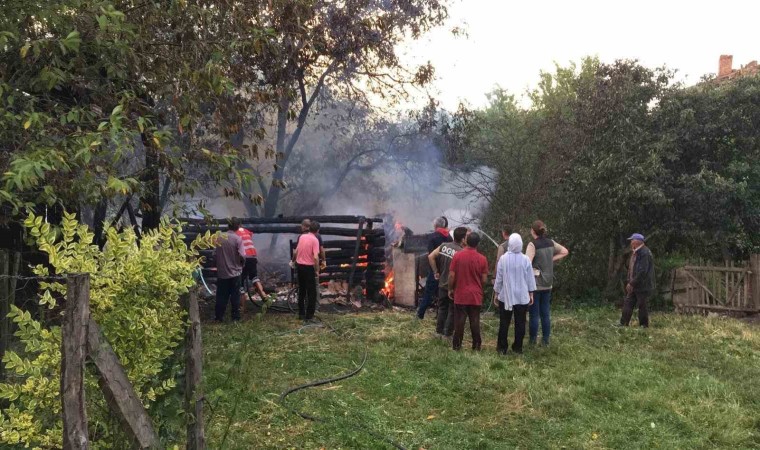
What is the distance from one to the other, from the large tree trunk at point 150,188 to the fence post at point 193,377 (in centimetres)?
291

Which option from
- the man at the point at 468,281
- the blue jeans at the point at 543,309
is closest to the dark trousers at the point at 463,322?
the man at the point at 468,281

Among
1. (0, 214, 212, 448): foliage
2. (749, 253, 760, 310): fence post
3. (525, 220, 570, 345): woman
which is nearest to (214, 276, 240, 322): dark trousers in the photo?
(525, 220, 570, 345): woman

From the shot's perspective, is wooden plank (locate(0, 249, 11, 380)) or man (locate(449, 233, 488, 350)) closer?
wooden plank (locate(0, 249, 11, 380))

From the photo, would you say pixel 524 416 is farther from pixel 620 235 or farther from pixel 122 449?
pixel 620 235

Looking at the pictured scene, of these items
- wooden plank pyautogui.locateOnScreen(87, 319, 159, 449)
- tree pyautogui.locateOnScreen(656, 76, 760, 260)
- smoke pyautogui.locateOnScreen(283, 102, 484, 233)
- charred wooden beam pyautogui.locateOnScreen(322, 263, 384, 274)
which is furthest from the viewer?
smoke pyautogui.locateOnScreen(283, 102, 484, 233)

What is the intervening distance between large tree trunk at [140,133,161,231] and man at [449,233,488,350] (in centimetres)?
400

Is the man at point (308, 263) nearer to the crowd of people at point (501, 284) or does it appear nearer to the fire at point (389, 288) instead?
the crowd of people at point (501, 284)

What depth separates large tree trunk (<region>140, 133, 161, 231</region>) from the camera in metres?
6.76

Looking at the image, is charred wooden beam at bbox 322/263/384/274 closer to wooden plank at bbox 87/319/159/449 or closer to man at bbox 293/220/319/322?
man at bbox 293/220/319/322

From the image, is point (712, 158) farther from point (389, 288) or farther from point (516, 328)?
point (516, 328)

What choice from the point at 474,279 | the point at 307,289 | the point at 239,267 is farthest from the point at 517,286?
the point at 239,267

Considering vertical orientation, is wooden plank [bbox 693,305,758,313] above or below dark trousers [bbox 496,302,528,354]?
below

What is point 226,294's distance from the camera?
10484 millimetres

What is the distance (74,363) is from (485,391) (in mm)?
4792
